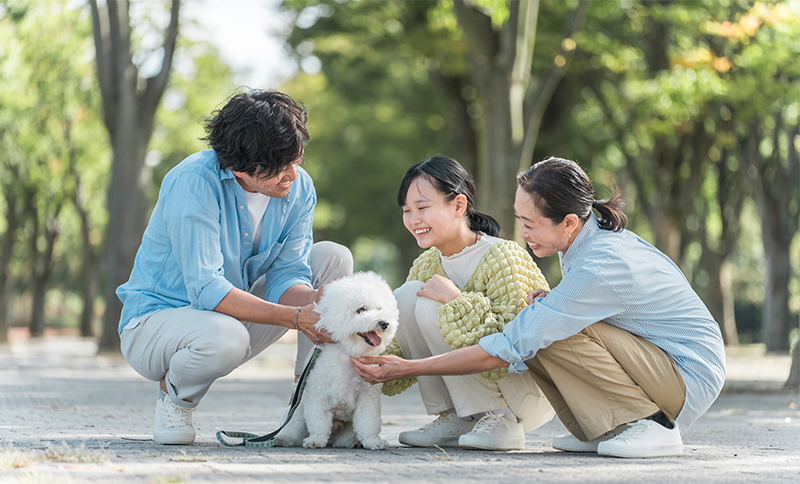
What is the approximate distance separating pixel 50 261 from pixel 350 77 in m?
12.1

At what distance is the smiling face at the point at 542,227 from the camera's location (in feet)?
13.1

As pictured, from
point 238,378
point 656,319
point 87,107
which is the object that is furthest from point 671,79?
point 87,107

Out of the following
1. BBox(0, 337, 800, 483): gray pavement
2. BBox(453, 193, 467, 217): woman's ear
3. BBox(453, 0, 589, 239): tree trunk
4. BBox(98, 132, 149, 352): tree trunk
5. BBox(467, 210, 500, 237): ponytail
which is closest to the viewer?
BBox(0, 337, 800, 483): gray pavement

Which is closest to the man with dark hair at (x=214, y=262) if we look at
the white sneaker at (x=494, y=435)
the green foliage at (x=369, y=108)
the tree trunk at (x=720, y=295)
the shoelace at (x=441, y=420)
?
the shoelace at (x=441, y=420)

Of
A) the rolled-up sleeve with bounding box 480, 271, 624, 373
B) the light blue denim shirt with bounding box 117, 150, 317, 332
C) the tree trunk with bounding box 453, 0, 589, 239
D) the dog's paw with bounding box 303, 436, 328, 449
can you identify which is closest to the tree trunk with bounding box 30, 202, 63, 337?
the tree trunk with bounding box 453, 0, 589, 239

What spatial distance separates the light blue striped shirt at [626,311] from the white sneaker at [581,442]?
0.31m

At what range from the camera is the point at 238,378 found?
11211 mm

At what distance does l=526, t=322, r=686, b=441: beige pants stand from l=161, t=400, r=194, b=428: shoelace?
1746 mm

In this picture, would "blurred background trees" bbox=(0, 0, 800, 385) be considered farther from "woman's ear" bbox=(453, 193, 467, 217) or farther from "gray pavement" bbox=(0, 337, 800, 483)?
"woman's ear" bbox=(453, 193, 467, 217)

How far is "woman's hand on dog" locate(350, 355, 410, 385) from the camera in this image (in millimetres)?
3805

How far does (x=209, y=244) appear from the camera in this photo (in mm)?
4016

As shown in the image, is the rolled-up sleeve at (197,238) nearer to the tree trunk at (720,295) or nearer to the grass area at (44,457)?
the grass area at (44,457)

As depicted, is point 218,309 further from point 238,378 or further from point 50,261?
point 50,261

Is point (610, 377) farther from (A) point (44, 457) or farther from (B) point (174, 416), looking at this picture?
(A) point (44, 457)
